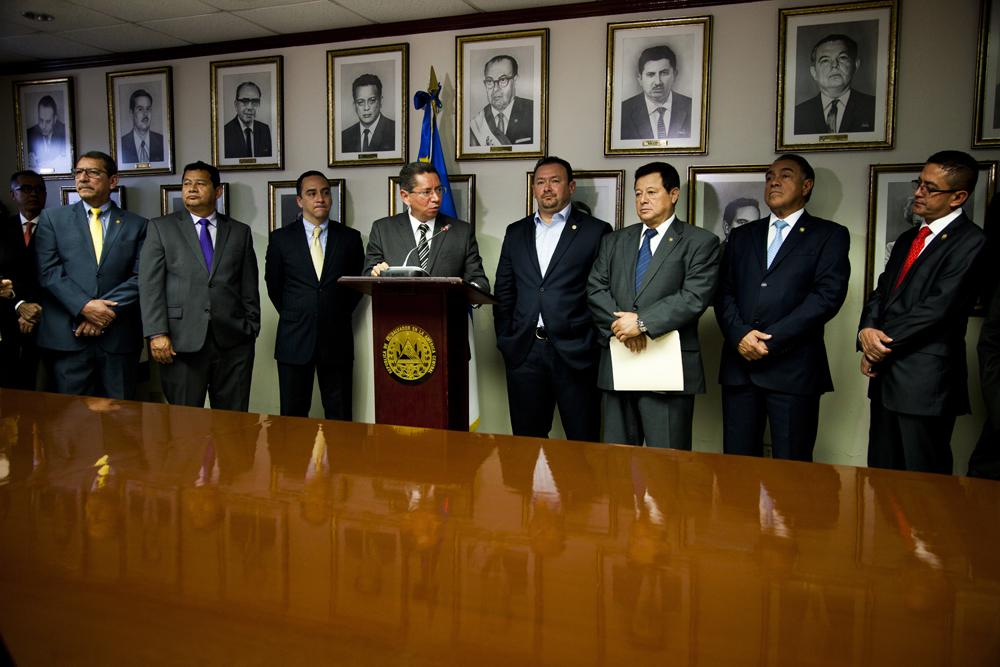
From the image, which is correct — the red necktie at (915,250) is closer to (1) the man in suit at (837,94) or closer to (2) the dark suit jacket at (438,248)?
(1) the man in suit at (837,94)

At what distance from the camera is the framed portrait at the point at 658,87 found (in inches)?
168

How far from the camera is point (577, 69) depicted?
178 inches

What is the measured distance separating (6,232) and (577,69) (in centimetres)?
366

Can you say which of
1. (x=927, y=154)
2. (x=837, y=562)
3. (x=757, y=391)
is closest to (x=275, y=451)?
(x=837, y=562)

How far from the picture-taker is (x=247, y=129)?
17.4ft

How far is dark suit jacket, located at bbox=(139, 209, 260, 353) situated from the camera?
3.95 m

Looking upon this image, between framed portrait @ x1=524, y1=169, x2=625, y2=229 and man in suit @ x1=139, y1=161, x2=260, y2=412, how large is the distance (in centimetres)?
206

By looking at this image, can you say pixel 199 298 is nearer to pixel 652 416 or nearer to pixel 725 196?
pixel 652 416

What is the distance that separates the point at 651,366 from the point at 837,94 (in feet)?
6.69

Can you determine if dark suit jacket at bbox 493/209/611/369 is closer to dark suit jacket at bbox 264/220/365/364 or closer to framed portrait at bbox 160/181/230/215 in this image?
dark suit jacket at bbox 264/220/365/364

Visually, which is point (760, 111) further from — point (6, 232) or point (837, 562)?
point (6, 232)

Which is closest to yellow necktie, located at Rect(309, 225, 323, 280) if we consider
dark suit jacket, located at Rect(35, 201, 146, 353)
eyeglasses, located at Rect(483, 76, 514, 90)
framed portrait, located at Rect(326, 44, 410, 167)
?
framed portrait, located at Rect(326, 44, 410, 167)

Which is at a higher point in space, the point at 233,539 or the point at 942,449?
the point at 233,539

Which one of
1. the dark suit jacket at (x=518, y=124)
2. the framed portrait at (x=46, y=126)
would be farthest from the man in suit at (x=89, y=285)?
the dark suit jacket at (x=518, y=124)
